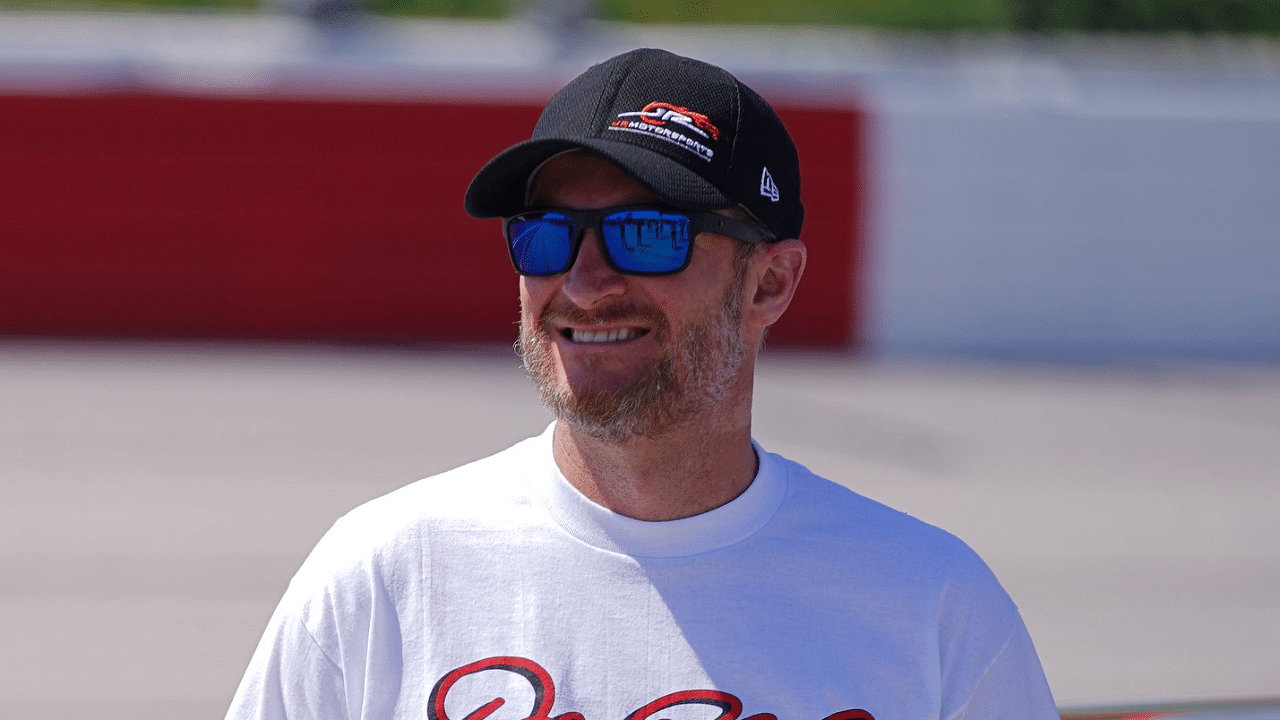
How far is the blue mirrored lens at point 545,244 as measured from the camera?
1.96 meters

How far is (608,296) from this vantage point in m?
1.95

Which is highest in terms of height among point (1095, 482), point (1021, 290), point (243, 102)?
point (243, 102)

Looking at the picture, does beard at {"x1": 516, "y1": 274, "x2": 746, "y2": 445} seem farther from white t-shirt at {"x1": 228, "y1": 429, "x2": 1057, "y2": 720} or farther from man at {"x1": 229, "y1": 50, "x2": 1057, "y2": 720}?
white t-shirt at {"x1": 228, "y1": 429, "x2": 1057, "y2": 720}

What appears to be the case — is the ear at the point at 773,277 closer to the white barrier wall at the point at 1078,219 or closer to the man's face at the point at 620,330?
the man's face at the point at 620,330

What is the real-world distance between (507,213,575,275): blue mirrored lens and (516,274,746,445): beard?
6 cm

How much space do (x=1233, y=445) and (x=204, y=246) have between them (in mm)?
7217

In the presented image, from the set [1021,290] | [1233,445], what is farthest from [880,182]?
[1233,445]

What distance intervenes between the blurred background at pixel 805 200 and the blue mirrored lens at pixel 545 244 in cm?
699

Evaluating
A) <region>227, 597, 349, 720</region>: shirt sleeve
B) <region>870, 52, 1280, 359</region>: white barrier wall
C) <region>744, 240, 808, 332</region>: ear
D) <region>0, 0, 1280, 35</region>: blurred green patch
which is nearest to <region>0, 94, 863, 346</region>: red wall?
<region>870, 52, 1280, 359</region>: white barrier wall

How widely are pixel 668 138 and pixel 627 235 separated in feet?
0.43

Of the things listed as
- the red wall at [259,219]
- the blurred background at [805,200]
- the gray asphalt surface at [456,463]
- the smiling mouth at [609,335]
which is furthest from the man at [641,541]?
the red wall at [259,219]

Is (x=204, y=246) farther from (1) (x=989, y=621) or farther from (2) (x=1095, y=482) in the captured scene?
(1) (x=989, y=621)

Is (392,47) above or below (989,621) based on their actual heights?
above

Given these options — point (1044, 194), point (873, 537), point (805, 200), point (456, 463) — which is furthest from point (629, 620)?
point (1044, 194)
